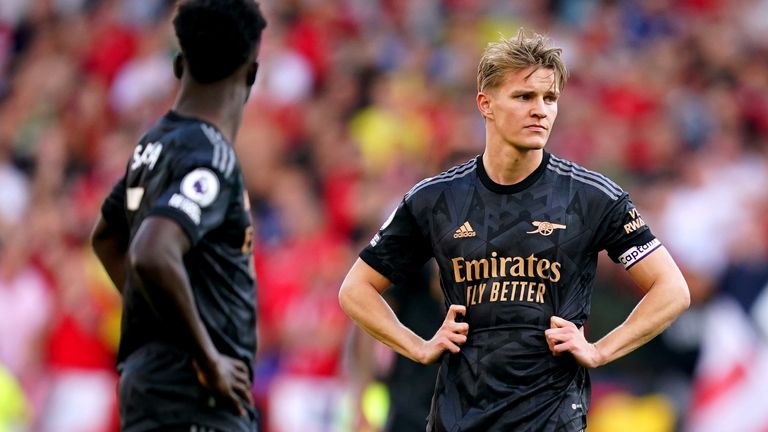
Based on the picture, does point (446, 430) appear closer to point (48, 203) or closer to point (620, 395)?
point (620, 395)

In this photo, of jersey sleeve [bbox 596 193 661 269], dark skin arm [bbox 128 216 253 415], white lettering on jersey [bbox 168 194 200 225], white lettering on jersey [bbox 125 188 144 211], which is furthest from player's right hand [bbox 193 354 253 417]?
jersey sleeve [bbox 596 193 661 269]

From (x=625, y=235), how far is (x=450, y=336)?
81cm

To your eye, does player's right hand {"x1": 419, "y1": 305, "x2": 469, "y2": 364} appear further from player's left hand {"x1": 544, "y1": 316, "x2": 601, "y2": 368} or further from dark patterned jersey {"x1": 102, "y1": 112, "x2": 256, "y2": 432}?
dark patterned jersey {"x1": 102, "y1": 112, "x2": 256, "y2": 432}

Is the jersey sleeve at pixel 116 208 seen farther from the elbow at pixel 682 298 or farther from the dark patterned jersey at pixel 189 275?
the elbow at pixel 682 298

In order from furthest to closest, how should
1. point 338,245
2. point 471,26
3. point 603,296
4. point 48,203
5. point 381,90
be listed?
point 471,26 < point 381,90 < point 48,203 < point 338,245 < point 603,296

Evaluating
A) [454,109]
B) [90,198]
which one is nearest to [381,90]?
[454,109]

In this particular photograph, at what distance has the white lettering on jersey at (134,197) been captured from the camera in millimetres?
6051

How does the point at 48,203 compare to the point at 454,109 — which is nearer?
the point at 48,203

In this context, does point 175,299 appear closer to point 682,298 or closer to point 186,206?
point 186,206

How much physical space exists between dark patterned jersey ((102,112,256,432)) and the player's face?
112 cm

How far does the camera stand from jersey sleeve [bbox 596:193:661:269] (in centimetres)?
606

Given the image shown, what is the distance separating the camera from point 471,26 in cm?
1680

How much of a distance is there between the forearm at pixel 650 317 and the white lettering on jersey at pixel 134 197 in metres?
1.91

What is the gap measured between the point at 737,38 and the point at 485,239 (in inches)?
403
